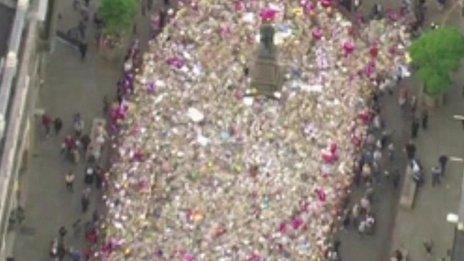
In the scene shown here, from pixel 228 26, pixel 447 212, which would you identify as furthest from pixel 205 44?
pixel 447 212

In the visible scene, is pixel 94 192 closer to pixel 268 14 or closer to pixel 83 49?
pixel 83 49

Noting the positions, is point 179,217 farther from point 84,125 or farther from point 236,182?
point 84,125

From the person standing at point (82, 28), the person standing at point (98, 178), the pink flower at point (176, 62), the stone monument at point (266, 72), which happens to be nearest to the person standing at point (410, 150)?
the stone monument at point (266, 72)

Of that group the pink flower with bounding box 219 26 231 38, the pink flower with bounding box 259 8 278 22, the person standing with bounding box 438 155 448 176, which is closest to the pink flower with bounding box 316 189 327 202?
the person standing with bounding box 438 155 448 176

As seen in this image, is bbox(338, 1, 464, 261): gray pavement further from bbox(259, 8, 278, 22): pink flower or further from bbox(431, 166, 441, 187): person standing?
bbox(259, 8, 278, 22): pink flower

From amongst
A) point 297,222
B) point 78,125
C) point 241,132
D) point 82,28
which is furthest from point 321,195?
point 82,28
